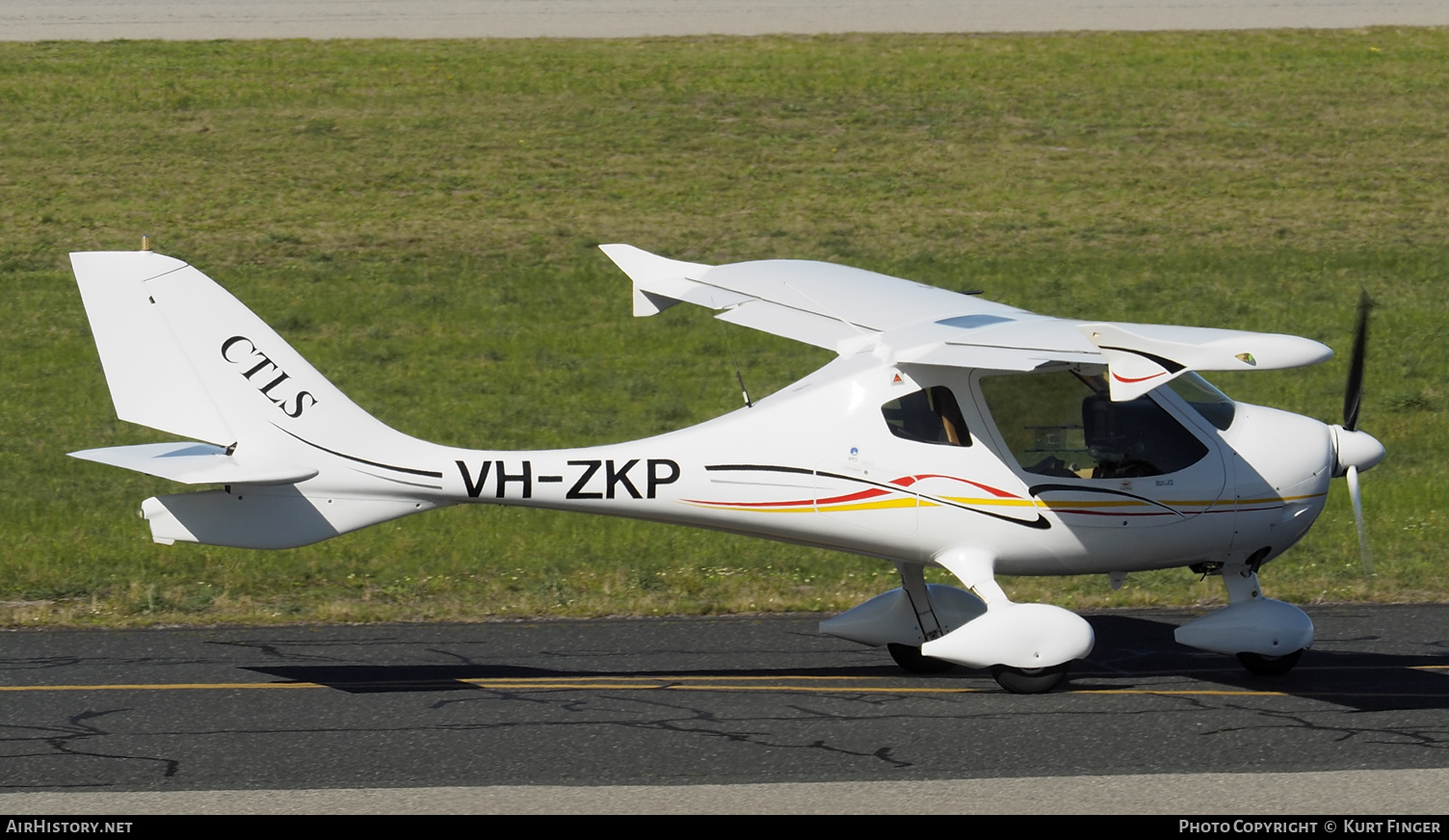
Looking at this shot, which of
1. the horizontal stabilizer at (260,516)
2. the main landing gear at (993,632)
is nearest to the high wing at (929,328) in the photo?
the main landing gear at (993,632)

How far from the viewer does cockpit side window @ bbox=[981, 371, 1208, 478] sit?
10250 mm

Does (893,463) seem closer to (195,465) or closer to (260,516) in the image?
(260,516)

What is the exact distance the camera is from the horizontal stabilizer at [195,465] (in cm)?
923

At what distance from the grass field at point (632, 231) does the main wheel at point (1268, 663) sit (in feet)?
7.92

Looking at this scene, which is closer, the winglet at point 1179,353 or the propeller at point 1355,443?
the winglet at point 1179,353

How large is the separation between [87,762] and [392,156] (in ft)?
71.4

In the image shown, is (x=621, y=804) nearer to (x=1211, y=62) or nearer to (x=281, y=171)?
(x=281, y=171)

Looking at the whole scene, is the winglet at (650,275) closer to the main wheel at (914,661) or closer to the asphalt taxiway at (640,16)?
the main wheel at (914,661)

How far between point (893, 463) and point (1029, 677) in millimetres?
1569

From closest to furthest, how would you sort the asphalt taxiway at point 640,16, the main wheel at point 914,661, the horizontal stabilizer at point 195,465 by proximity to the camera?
the horizontal stabilizer at point 195,465 < the main wheel at point 914,661 < the asphalt taxiway at point 640,16

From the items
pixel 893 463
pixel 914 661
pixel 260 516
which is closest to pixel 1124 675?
pixel 914 661

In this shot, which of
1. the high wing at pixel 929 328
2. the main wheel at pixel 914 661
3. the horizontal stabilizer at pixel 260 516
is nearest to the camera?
the high wing at pixel 929 328

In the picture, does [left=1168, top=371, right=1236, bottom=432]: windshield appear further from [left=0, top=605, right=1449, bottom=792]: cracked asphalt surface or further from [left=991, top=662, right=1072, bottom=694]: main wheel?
[left=991, top=662, right=1072, bottom=694]: main wheel
